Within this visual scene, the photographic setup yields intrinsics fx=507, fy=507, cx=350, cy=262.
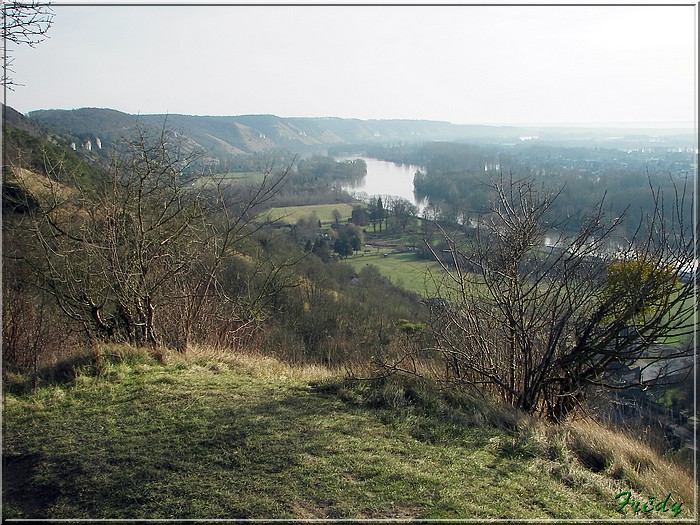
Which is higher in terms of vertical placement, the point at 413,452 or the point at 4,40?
the point at 4,40

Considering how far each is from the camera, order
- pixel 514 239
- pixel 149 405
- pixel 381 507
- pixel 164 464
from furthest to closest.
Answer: pixel 514 239 < pixel 149 405 < pixel 164 464 < pixel 381 507

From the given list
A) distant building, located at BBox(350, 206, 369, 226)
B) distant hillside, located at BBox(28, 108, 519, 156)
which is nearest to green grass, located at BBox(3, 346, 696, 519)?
distant hillside, located at BBox(28, 108, 519, 156)

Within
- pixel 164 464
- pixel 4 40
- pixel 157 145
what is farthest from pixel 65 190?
pixel 164 464

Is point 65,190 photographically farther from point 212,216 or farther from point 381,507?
point 381,507

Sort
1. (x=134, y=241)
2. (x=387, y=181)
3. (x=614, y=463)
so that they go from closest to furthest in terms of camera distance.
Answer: (x=614, y=463), (x=134, y=241), (x=387, y=181)

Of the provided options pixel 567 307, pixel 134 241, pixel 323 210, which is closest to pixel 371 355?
pixel 567 307

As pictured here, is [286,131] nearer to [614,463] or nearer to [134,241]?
[134,241]

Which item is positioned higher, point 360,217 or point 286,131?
point 286,131

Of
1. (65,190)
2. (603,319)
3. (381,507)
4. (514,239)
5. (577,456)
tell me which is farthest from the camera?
(65,190)
